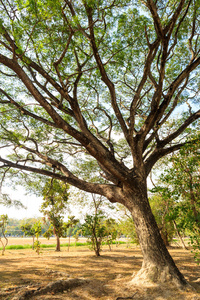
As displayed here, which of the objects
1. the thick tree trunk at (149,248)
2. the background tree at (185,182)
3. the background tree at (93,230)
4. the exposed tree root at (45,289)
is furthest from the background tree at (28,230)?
the background tree at (185,182)

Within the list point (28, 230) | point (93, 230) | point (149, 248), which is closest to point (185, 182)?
point (149, 248)

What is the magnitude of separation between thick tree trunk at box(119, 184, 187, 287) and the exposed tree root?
1.56m

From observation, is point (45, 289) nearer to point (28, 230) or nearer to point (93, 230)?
point (93, 230)

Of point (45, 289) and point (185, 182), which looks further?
point (185, 182)

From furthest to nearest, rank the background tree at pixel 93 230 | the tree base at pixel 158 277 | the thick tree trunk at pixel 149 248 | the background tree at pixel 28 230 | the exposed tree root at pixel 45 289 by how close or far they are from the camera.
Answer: the background tree at pixel 28 230 < the background tree at pixel 93 230 < the thick tree trunk at pixel 149 248 < the tree base at pixel 158 277 < the exposed tree root at pixel 45 289

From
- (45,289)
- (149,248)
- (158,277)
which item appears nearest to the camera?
(45,289)

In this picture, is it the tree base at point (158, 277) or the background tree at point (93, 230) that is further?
the background tree at point (93, 230)

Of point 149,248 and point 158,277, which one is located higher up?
point 149,248

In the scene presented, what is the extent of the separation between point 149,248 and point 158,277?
2.11 ft

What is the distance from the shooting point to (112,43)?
20.5 ft

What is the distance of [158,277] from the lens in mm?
4711

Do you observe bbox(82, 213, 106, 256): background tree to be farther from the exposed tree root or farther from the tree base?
the tree base

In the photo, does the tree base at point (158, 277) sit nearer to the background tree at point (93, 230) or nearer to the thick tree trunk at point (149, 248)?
the thick tree trunk at point (149, 248)

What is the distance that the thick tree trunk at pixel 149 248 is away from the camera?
15.5 feet
